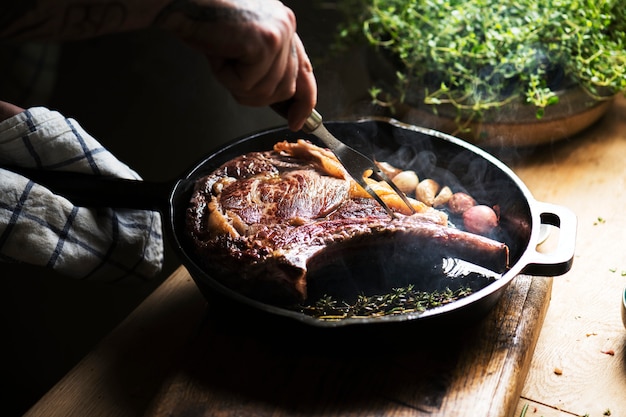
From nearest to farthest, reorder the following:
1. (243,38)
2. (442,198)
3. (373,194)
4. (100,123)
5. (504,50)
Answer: (243,38) < (373,194) < (442,198) < (100,123) < (504,50)

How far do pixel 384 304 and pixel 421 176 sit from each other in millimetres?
615

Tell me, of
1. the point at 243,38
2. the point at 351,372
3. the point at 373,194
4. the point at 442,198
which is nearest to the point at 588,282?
the point at 442,198

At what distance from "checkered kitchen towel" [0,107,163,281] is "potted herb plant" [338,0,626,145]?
113 centimetres

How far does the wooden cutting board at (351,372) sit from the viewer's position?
4.65 feet

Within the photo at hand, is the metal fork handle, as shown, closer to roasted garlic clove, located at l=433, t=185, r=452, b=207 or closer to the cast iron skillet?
the cast iron skillet

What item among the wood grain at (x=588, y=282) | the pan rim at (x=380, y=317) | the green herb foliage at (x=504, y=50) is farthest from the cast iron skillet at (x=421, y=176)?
the green herb foliage at (x=504, y=50)

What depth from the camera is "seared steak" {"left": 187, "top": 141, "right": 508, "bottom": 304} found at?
1.51 metres

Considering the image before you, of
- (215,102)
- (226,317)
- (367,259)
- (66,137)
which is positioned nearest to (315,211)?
(367,259)

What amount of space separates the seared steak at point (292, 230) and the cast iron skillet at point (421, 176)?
2.7 inches

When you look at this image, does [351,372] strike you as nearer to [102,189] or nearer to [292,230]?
[292,230]

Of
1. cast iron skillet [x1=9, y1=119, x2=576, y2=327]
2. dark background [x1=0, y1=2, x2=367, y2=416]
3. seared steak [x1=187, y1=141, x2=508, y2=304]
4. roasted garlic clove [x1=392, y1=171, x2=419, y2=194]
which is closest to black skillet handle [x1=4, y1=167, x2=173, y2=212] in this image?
cast iron skillet [x1=9, y1=119, x2=576, y2=327]

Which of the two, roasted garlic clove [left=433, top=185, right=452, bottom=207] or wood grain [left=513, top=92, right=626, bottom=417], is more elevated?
roasted garlic clove [left=433, top=185, right=452, bottom=207]

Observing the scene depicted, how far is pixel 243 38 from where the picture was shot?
49.6 inches

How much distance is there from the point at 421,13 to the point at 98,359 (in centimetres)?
187
